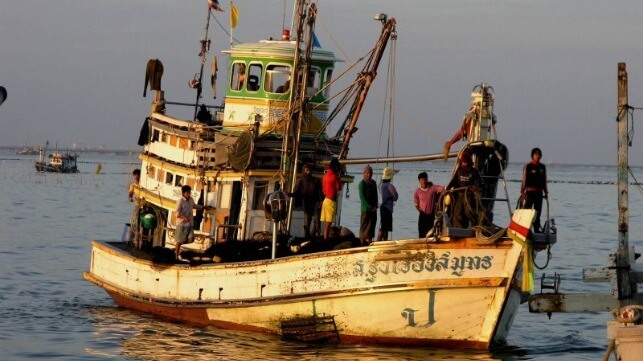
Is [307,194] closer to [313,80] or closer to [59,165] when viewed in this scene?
[313,80]

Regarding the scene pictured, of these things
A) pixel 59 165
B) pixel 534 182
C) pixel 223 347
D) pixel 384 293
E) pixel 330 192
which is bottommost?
pixel 223 347

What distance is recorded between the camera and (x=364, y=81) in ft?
84.0

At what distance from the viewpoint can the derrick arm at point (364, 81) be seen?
2489 centimetres

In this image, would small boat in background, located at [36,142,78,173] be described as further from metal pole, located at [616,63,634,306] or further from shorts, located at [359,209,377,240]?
metal pole, located at [616,63,634,306]

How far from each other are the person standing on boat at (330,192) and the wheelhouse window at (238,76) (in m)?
4.22

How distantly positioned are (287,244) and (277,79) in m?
4.30

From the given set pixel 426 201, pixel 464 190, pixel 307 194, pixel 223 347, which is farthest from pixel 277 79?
pixel 464 190

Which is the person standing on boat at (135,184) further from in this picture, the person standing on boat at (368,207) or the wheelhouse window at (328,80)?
the person standing on boat at (368,207)

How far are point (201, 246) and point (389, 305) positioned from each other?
625cm

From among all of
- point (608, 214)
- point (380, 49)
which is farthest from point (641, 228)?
point (380, 49)

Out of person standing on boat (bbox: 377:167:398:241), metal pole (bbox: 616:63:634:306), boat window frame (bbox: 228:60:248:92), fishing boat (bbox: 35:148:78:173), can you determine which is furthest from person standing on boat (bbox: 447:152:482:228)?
fishing boat (bbox: 35:148:78:173)

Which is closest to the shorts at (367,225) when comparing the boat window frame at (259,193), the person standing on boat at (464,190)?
the person standing on boat at (464,190)

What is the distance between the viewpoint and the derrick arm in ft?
81.7

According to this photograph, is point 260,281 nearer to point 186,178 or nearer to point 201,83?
point 186,178
